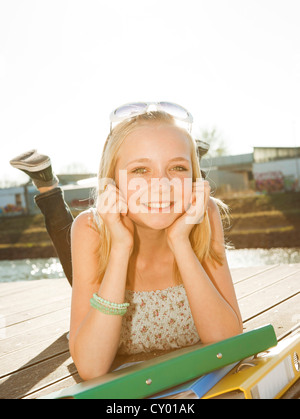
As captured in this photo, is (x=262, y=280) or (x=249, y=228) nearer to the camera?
(x=262, y=280)

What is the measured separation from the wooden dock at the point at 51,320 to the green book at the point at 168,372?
0.62 ft

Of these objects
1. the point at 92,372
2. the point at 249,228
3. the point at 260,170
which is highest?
the point at 92,372

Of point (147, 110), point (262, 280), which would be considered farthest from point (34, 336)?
point (262, 280)

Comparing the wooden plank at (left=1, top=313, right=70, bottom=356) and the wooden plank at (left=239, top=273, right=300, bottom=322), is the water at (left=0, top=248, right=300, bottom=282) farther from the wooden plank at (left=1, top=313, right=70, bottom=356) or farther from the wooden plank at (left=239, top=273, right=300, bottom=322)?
the wooden plank at (left=1, top=313, right=70, bottom=356)

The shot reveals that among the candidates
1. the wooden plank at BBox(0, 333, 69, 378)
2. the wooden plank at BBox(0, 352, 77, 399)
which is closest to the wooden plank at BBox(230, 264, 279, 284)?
the wooden plank at BBox(0, 333, 69, 378)

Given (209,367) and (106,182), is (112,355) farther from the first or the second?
(106,182)

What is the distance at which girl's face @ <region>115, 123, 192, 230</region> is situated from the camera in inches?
65.9

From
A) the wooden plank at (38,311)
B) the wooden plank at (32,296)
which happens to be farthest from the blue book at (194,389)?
the wooden plank at (32,296)

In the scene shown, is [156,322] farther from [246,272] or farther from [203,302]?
[246,272]

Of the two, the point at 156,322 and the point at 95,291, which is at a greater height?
the point at 95,291

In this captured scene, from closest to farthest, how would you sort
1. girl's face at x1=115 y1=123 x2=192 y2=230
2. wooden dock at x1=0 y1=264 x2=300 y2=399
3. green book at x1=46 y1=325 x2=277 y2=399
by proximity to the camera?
green book at x1=46 y1=325 x2=277 y2=399
girl's face at x1=115 y1=123 x2=192 y2=230
wooden dock at x1=0 y1=264 x2=300 y2=399

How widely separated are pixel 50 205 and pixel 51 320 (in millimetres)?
727

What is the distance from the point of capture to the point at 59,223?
2619mm

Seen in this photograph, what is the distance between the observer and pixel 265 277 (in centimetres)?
363
